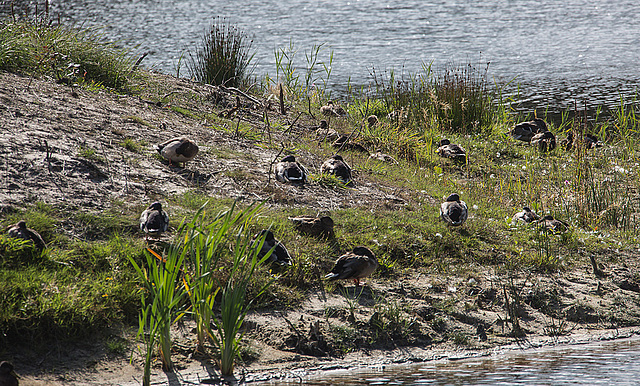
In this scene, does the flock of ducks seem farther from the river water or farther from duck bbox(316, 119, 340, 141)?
the river water

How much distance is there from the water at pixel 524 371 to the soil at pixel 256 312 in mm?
195

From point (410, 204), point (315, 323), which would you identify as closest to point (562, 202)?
point (410, 204)

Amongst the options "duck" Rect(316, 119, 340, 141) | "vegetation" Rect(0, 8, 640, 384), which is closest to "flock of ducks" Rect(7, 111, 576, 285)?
"vegetation" Rect(0, 8, 640, 384)

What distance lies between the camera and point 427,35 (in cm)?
2138

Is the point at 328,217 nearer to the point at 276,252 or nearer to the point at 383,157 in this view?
the point at 276,252

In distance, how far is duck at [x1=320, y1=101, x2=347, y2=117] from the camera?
11.5m

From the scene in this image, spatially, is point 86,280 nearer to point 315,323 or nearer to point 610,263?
point 315,323

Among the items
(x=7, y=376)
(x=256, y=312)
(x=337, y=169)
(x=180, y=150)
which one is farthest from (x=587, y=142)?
(x=7, y=376)

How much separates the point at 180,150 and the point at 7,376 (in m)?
3.77

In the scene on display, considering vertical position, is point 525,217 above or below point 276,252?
below

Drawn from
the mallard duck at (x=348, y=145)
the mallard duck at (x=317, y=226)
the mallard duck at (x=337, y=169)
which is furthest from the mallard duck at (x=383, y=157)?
the mallard duck at (x=317, y=226)

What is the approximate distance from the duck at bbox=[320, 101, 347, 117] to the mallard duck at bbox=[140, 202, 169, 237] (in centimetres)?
664

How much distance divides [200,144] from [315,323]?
163 inches

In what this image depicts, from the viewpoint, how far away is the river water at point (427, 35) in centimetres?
1588
